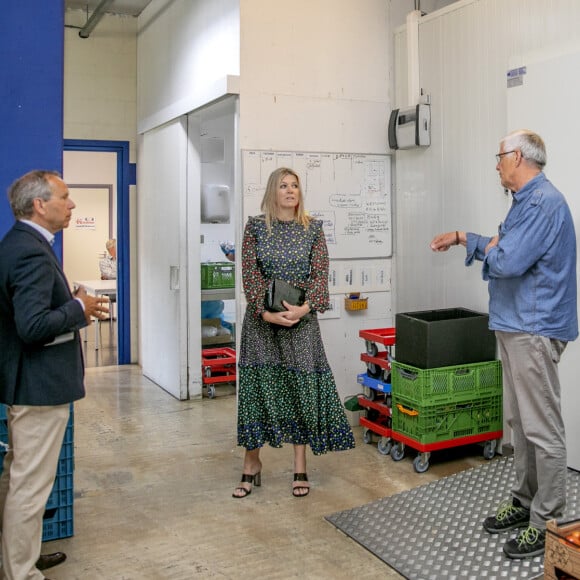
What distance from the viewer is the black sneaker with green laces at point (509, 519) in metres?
3.25

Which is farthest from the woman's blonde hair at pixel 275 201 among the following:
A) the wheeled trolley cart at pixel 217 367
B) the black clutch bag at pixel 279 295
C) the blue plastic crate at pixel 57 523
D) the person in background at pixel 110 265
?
the person in background at pixel 110 265

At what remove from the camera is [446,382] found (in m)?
4.13

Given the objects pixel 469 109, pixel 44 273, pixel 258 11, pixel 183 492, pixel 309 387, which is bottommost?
pixel 183 492

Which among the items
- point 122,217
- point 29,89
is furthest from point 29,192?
point 122,217

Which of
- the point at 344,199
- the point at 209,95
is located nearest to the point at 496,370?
the point at 344,199

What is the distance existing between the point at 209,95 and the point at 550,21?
2.29 metres

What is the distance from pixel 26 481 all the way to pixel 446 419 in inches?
95.5

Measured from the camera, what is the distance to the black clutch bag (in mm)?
3629

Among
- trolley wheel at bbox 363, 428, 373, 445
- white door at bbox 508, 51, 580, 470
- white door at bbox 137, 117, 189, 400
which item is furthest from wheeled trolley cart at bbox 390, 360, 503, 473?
white door at bbox 137, 117, 189, 400

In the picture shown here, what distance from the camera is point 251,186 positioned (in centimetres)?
481

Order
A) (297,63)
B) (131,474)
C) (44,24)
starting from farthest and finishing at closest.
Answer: (297,63), (131,474), (44,24)

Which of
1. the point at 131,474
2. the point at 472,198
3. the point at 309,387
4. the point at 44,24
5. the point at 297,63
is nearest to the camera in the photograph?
the point at 44,24

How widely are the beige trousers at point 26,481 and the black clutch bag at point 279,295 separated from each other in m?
1.32

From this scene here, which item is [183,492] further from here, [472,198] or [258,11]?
[258,11]
